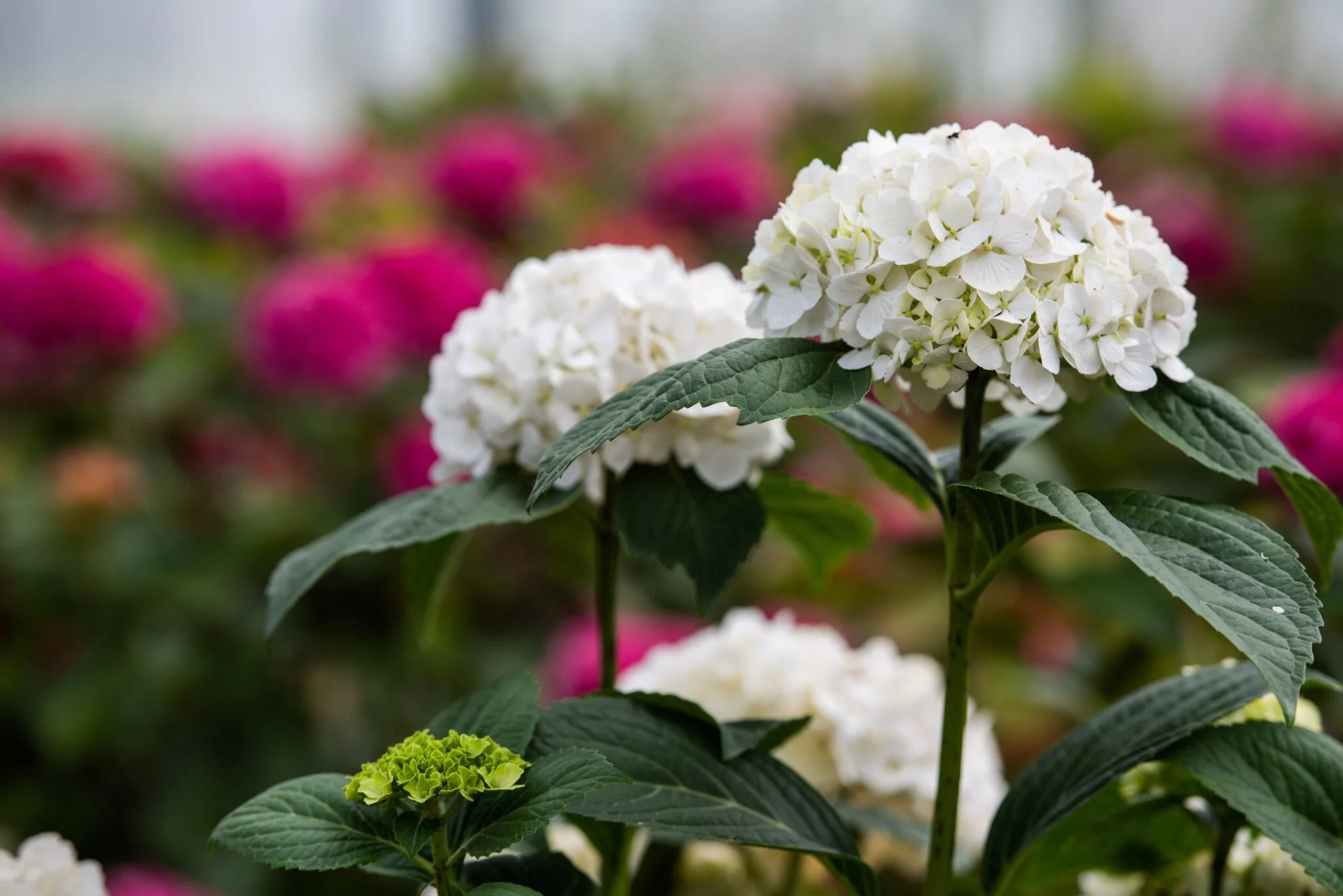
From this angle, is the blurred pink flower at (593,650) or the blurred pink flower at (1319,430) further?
the blurred pink flower at (593,650)

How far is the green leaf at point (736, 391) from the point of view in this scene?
49 cm

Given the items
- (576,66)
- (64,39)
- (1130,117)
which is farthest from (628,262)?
(64,39)

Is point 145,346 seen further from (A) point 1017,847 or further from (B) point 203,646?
(A) point 1017,847

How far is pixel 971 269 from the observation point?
20.3 inches

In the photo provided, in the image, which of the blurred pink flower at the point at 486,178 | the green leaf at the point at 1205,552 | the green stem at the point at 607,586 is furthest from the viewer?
the blurred pink flower at the point at 486,178

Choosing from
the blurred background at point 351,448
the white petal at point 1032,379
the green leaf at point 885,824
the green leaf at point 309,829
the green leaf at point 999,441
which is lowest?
the blurred background at point 351,448

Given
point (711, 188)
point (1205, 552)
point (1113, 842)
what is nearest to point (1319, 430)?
point (1113, 842)

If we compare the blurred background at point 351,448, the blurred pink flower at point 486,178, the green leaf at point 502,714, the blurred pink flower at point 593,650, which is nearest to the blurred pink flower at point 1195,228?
the blurred background at point 351,448

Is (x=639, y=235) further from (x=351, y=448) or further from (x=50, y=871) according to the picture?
(x=50, y=871)

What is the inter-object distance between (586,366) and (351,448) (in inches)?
45.8

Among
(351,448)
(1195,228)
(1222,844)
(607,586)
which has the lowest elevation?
(351,448)

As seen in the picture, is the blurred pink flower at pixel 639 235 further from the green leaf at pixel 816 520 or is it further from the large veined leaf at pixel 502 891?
the large veined leaf at pixel 502 891

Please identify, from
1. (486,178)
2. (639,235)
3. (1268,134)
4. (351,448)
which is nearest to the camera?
(351,448)

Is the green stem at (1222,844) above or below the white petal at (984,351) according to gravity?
below
